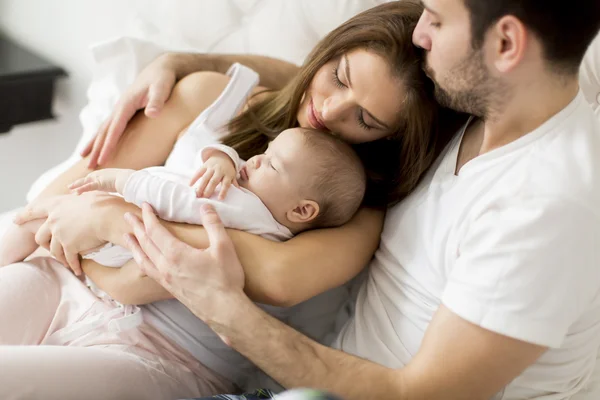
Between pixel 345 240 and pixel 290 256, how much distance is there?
0.42 ft

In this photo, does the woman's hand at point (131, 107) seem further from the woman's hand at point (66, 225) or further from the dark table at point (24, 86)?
the dark table at point (24, 86)

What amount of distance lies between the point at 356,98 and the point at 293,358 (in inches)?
19.2

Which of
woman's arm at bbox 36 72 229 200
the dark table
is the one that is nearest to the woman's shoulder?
woman's arm at bbox 36 72 229 200

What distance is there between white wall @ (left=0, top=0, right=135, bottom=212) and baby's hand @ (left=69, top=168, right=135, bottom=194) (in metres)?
1.08

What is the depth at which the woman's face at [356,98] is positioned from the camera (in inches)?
48.2

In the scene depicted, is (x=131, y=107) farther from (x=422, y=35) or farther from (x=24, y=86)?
(x=24, y=86)

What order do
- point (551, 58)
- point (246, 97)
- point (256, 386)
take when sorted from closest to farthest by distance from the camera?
point (551, 58), point (256, 386), point (246, 97)

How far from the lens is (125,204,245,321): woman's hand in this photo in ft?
3.74

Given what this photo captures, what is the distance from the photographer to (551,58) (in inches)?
40.1

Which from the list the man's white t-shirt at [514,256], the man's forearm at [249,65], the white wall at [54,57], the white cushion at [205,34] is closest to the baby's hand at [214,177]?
the man's white t-shirt at [514,256]

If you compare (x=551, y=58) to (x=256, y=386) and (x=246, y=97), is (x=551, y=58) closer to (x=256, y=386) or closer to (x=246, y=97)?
(x=246, y=97)

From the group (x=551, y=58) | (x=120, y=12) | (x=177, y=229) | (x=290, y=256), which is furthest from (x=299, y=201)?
(x=120, y=12)

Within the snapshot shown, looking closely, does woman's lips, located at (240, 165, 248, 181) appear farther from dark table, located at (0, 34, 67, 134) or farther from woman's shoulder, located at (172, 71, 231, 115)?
dark table, located at (0, 34, 67, 134)

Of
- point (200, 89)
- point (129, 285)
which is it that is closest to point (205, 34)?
point (200, 89)
